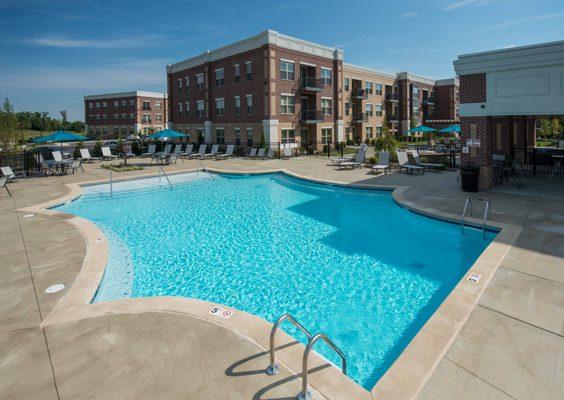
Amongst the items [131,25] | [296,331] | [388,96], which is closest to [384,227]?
[296,331]

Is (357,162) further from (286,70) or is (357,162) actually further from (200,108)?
(200,108)

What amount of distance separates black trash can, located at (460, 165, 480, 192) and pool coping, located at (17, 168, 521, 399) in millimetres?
5668

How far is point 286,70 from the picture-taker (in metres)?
34.9

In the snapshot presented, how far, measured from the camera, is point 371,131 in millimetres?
50844

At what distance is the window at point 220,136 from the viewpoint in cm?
3975

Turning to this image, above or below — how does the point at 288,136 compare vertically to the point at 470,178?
above

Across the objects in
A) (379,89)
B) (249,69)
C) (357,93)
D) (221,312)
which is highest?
(379,89)

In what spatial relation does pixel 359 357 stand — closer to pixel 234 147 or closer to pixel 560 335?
pixel 560 335

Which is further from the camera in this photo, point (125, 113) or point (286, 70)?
point (125, 113)

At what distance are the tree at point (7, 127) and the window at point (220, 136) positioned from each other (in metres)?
19.0

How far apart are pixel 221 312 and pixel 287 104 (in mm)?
32221

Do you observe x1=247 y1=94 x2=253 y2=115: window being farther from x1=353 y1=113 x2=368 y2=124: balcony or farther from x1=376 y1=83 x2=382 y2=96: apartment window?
x1=376 y1=83 x2=382 y2=96: apartment window

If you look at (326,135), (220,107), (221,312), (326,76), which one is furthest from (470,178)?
(220,107)

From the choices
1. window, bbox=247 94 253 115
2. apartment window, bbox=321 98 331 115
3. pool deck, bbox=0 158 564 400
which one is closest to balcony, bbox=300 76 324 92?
apartment window, bbox=321 98 331 115
